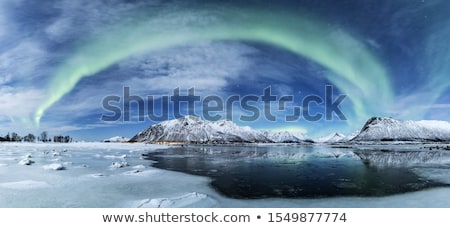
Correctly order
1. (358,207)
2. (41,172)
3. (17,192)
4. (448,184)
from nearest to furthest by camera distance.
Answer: (358,207)
(17,192)
(448,184)
(41,172)

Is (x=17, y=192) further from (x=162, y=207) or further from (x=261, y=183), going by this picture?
(x=261, y=183)

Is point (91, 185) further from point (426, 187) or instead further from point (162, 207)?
point (426, 187)

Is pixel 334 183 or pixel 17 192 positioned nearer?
pixel 17 192

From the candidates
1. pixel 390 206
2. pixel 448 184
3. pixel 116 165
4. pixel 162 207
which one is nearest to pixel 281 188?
pixel 390 206

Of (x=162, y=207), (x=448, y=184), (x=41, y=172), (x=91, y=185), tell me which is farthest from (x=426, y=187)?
(x=41, y=172)

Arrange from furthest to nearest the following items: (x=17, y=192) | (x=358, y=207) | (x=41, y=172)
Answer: (x=41, y=172) → (x=17, y=192) → (x=358, y=207)
